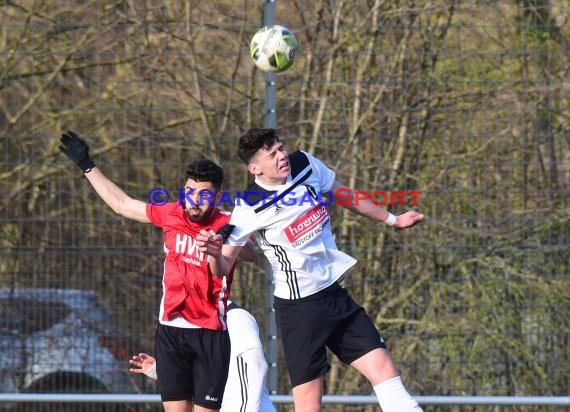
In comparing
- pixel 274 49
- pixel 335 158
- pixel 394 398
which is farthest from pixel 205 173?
pixel 335 158

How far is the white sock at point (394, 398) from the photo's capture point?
16.9 feet

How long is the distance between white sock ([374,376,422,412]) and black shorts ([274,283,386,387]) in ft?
0.66

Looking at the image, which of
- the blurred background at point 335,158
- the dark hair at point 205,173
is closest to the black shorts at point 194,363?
the dark hair at point 205,173

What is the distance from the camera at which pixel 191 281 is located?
5484 millimetres

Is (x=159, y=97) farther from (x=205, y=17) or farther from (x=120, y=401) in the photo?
(x=120, y=401)

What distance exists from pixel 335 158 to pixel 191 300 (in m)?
2.09

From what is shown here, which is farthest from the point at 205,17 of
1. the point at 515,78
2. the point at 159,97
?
the point at 515,78

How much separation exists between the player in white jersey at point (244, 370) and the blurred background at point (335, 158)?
5.51 feet

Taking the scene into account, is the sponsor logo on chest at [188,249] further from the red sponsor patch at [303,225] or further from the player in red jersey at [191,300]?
the red sponsor patch at [303,225]

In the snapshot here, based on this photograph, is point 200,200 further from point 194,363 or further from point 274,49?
point 274,49

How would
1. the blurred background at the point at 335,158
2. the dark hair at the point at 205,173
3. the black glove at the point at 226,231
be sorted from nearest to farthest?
the black glove at the point at 226,231 → the dark hair at the point at 205,173 → the blurred background at the point at 335,158

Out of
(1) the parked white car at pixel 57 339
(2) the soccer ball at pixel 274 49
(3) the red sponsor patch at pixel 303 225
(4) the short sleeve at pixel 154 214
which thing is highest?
(2) the soccer ball at pixel 274 49

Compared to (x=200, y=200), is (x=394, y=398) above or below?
below

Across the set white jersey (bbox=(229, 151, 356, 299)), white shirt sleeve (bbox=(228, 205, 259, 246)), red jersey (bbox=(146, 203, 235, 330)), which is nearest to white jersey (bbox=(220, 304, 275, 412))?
red jersey (bbox=(146, 203, 235, 330))
